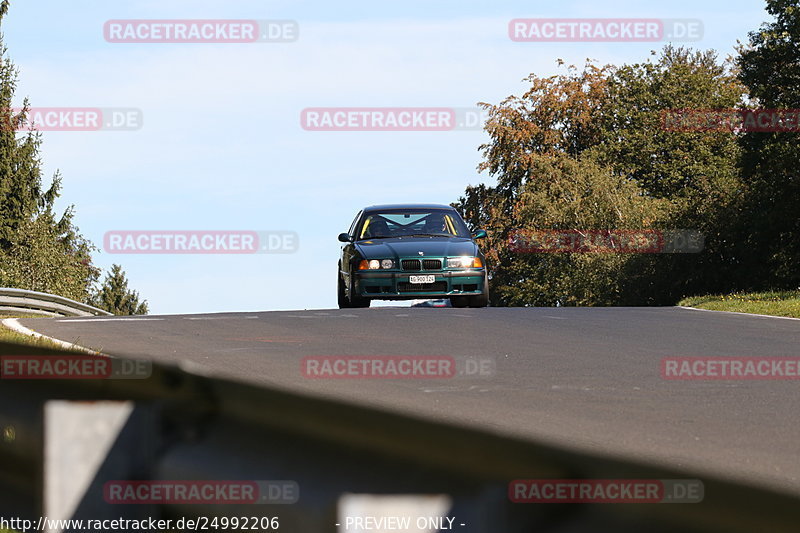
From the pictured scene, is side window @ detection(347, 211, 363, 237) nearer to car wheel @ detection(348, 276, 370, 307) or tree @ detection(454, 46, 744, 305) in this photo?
car wheel @ detection(348, 276, 370, 307)

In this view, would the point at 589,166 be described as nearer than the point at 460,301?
No

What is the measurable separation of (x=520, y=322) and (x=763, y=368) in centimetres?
604

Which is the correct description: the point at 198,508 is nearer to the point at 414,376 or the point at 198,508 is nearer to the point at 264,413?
the point at 264,413

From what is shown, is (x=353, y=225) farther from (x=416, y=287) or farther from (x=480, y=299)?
(x=480, y=299)

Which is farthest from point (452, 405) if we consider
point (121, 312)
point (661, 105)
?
point (121, 312)

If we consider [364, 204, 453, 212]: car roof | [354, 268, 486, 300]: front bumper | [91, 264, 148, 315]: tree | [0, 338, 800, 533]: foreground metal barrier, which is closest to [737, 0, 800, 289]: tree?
[364, 204, 453, 212]: car roof

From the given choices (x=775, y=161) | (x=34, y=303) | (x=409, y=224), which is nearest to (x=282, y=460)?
(x=409, y=224)

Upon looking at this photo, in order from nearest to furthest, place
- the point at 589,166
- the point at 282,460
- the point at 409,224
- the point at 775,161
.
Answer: the point at 282,460
the point at 409,224
the point at 775,161
the point at 589,166

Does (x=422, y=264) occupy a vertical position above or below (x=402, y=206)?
below

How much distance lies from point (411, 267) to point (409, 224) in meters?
1.75

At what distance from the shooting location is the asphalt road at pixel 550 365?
289 inches

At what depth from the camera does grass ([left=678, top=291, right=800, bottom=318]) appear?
82.8 feet

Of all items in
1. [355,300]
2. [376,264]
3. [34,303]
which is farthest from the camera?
[34,303]

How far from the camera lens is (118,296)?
346ft
